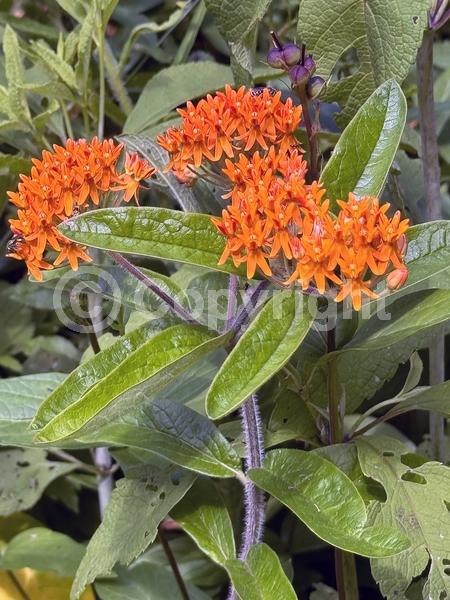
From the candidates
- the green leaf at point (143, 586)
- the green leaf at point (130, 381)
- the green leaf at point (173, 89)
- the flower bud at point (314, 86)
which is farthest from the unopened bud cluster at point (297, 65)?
the green leaf at point (143, 586)

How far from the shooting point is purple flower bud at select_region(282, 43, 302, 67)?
72 cm

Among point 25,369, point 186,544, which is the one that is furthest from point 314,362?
point 25,369

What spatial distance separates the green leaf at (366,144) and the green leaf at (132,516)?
31 centimetres

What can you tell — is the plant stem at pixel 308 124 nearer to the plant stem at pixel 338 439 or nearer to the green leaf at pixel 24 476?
the plant stem at pixel 338 439

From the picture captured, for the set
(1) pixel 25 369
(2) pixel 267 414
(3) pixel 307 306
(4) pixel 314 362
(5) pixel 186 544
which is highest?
(3) pixel 307 306

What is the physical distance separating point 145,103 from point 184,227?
0.53 meters

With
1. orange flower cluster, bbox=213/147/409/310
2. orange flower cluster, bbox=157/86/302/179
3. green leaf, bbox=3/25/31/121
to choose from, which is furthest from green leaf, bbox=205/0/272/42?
green leaf, bbox=3/25/31/121

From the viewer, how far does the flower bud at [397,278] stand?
22.9 inches

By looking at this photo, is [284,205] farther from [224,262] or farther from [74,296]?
[74,296]

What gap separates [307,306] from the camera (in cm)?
62

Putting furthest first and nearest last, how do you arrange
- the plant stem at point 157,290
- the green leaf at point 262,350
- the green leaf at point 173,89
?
the green leaf at point 173,89
the plant stem at point 157,290
the green leaf at point 262,350

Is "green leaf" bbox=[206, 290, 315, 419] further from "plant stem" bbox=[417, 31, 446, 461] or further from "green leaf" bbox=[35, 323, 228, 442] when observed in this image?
"plant stem" bbox=[417, 31, 446, 461]

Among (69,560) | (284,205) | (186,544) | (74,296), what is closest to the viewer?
(284,205)

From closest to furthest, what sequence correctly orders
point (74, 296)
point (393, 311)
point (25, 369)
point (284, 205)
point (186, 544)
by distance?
point (284, 205) < point (393, 311) < point (74, 296) < point (186, 544) < point (25, 369)
